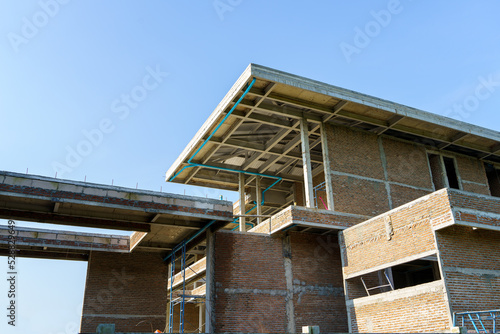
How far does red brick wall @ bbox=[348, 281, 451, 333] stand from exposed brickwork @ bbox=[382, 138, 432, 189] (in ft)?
22.8

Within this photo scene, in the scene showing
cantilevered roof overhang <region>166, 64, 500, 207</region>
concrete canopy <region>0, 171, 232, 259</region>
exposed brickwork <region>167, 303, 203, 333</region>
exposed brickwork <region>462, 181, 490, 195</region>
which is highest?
cantilevered roof overhang <region>166, 64, 500, 207</region>

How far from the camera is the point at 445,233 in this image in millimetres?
12719

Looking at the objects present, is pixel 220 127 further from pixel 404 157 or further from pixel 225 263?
pixel 404 157

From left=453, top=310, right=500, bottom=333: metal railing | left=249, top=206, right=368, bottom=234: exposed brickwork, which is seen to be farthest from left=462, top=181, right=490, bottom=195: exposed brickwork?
left=453, top=310, right=500, bottom=333: metal railing

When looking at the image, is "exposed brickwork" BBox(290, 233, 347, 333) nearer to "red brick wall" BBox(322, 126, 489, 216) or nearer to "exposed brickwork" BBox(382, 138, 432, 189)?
"red brick wall" BBox(322, 126, 489, 216)

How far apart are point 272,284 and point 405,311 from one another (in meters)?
5.27

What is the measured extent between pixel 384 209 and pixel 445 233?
20.3 ft

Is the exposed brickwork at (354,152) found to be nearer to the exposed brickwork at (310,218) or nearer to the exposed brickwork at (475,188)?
the exposed brickwork at (310,218)

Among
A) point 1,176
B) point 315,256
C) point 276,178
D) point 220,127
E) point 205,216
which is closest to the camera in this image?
point 1,176

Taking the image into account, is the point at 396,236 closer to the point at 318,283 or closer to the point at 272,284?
the point at 318,283

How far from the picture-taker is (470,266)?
1262 centimetres

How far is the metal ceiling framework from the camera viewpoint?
17656mm

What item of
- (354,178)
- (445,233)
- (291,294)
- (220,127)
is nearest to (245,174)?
(220,127)

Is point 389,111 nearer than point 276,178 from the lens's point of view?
Yes
